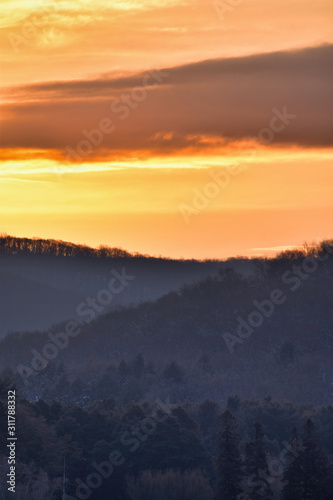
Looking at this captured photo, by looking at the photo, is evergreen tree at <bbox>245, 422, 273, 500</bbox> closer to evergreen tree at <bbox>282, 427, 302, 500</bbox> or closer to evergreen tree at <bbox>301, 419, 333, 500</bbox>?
evergreen tree at <bbox>282, 427, 302, 500</bbox>

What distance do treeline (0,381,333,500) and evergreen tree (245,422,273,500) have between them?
0.06 meters

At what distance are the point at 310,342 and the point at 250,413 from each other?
8329cm

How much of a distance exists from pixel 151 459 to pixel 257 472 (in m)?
17.3

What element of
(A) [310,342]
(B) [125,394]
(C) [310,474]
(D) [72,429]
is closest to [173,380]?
(B) [125,394]

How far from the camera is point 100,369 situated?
180 meters

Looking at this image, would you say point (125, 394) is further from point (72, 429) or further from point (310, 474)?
point (310, 474)

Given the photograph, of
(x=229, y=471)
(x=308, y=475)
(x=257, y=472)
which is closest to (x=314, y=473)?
(x=308, y=475)

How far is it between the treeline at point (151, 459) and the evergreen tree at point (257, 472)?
0.06 metres

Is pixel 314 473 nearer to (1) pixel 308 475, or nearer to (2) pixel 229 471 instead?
(1) pixel 308 475

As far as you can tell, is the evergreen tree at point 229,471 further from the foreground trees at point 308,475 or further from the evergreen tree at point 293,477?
the foreground trees at point 308,475

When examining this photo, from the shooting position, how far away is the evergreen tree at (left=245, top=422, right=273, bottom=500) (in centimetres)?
7100

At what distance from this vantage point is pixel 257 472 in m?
71.8

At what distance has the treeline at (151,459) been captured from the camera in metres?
71.0

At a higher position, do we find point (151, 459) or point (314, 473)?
A: point (151, 459)
